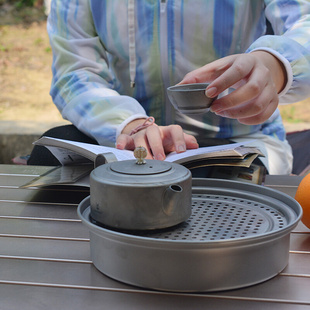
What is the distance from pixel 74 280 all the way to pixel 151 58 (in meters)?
1.03

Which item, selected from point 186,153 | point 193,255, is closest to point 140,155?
point 193,255

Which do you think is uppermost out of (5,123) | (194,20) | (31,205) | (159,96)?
(194,20)

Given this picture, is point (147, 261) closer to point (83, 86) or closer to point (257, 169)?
point (257, 169)

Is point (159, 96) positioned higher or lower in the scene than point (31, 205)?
higher

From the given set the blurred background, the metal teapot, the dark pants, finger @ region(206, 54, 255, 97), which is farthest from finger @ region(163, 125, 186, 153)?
the blurred background

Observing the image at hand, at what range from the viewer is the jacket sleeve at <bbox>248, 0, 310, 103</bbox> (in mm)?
1140

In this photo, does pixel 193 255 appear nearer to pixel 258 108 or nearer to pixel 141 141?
pixel 258 108

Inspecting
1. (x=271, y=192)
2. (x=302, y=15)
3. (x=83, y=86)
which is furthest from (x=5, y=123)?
(x=271, y=192)

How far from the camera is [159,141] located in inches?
43.7

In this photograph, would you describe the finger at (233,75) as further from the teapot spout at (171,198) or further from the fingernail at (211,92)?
the teapot spout at (171,198)

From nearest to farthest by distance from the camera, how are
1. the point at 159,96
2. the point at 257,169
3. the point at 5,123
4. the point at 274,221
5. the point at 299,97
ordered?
the point at 274,221 → the point at 257,169 → the point at 299,97 → the point at 159,96 → the point at 5,123

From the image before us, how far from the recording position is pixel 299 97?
1280mm

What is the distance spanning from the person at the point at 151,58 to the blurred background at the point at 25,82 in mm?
1099

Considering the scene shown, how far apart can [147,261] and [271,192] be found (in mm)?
299
